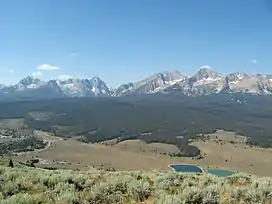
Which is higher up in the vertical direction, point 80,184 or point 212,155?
point 80,184

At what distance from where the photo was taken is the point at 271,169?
Answer: 6211 inches

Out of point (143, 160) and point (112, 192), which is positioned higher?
point (112, 192)

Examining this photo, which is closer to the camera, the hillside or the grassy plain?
the hillside

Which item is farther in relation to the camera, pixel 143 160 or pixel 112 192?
pixel 143 160

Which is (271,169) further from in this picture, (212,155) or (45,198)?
(45,198)

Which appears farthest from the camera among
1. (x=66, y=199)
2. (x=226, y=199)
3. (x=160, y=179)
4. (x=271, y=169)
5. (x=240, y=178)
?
(x=271, y=169)

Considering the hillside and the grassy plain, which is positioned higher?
the hillside

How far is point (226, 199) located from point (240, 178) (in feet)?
17.4

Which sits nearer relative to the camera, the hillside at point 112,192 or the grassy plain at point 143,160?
the hillside at point 112,192

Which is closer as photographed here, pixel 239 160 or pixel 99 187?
pixel 99 187

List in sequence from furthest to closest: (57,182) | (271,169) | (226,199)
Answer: (271,169), (57,182), (226,199)

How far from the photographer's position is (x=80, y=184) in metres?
12.4

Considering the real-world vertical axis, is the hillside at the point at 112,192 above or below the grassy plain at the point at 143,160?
above

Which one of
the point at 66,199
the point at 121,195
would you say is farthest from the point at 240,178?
the point at 66,199
